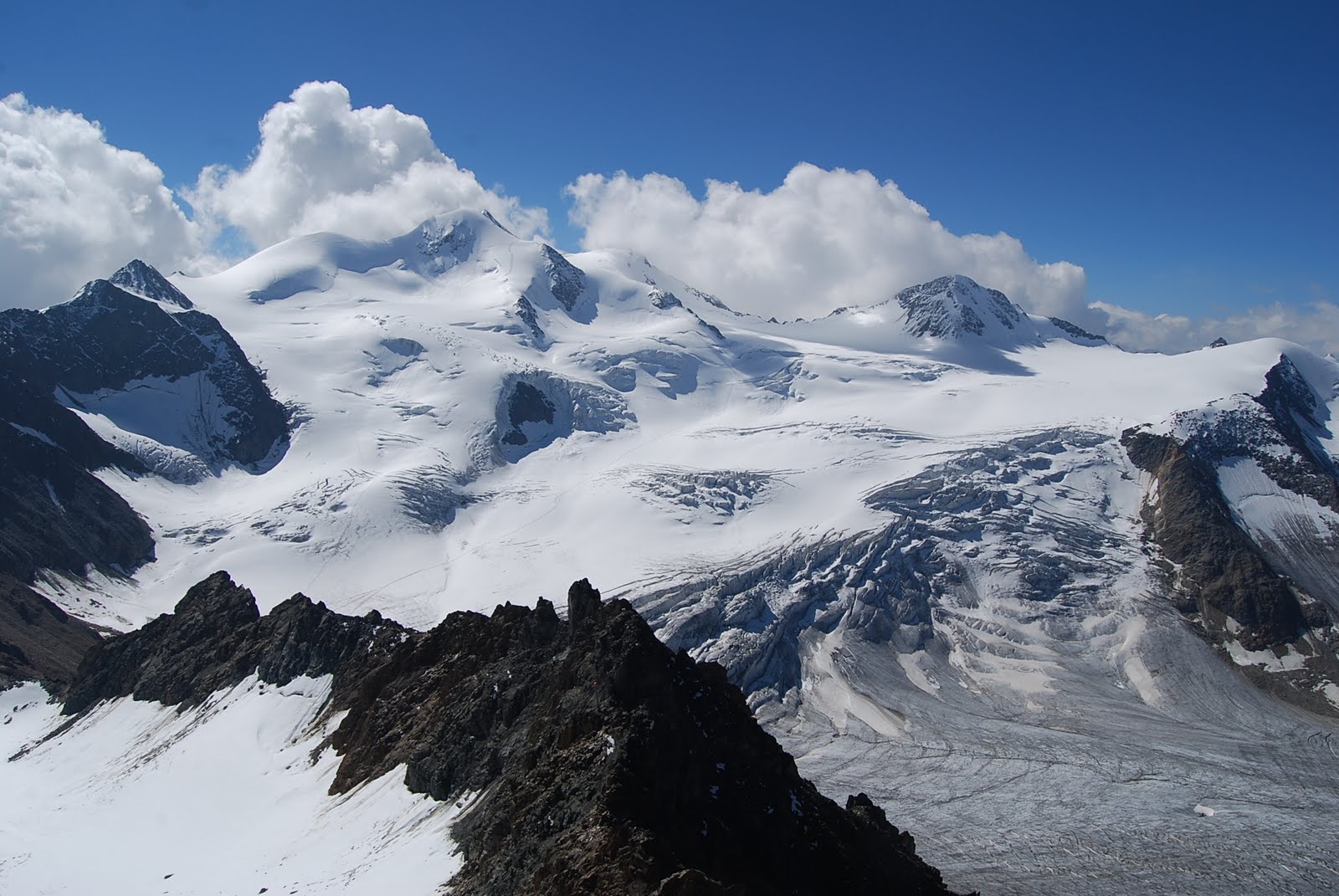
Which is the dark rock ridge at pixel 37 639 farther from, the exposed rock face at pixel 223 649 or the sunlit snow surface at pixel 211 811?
the sunlit snow surface at pixel 211 811

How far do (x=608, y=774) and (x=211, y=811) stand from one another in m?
56.7

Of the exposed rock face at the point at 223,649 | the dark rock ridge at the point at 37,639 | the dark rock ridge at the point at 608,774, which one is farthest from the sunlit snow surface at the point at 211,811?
the dark rock ridge at the point at 37,639

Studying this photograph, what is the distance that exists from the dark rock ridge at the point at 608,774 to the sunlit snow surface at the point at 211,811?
134 inches

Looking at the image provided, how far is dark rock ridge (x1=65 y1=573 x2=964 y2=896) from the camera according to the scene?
39.2 metres

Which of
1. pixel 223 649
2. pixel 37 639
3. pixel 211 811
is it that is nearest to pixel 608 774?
pixel 211 811

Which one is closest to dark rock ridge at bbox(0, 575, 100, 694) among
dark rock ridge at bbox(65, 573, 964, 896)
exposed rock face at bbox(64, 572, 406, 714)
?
exposed rock face at bbox(64, 572, 406, 714)

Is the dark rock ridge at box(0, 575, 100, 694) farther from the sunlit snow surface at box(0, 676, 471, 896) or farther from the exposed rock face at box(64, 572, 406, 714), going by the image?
the sunlit snow surface at box(0, 676, 471, 896)

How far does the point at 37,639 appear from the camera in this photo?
6673 inches

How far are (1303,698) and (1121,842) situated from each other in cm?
8638

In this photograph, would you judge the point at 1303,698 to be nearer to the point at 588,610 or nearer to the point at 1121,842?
the point at 1121,842

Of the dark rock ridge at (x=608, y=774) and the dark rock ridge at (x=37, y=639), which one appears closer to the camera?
the dark rock ridge at (x=608, y=774)

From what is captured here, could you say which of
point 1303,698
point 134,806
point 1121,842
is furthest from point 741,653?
point 134,806

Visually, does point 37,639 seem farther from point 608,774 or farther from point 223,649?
point 608,774

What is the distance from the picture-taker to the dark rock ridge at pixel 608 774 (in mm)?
39188
